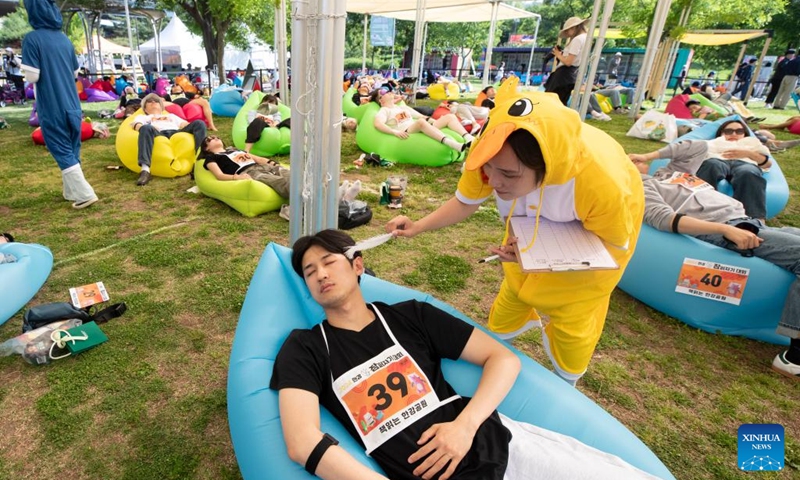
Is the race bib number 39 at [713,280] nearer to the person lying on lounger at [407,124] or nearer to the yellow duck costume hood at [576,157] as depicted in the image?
the yellow duck costume hood at [576,157]

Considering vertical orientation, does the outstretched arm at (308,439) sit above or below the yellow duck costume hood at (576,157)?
below

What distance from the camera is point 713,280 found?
2.65 m

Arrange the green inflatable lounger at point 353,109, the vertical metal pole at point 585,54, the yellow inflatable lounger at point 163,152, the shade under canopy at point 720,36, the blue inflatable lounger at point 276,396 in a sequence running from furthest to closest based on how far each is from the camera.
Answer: the shade under canopy at point 720,36, the green inflatable lounger at point 353,109, the vertical metal pole at point 585,54, the yellow inflatable lounger at point 163,152, the blue inflatable lounger at point 276,396

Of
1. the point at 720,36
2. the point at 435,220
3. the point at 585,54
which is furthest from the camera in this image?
the point at 720,36

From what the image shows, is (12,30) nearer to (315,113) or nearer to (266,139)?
(266,139)

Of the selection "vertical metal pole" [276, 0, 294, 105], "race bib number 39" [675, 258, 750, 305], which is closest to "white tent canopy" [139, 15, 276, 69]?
"vertical metal pole" [276, 0, 294, 105]

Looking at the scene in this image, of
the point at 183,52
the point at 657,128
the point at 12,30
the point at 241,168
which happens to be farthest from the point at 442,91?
the point at 12,30

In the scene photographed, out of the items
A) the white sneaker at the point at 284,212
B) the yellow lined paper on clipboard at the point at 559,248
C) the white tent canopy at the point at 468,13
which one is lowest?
the white sneaker at the point at 284,212

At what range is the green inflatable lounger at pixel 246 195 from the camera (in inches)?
162

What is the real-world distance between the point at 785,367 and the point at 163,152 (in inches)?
235

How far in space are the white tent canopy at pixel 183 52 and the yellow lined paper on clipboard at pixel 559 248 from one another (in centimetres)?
2026

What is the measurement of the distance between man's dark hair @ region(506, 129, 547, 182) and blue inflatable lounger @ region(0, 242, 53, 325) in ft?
9.42

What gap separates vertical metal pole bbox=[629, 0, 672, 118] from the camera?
30.6 ft

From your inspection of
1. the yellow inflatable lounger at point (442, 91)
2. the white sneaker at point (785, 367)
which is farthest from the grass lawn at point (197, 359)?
the yellow inflatable lounger at point (442, 91)
